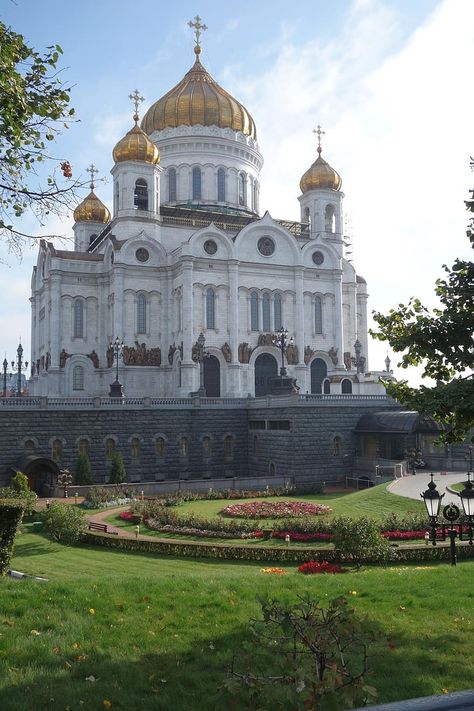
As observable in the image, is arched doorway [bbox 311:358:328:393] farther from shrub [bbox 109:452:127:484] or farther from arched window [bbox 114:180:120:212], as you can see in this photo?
shrub [bbox 109:452:127:484]

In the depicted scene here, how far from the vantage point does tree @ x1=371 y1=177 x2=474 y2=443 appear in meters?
12.0

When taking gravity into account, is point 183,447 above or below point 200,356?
below

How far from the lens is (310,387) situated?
176ft

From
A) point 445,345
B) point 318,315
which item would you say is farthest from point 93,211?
A: point 445,345

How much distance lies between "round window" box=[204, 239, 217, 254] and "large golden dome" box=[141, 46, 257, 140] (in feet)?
46.6

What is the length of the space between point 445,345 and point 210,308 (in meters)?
38.8

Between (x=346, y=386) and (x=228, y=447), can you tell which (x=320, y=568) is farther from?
(x=346, y=386)

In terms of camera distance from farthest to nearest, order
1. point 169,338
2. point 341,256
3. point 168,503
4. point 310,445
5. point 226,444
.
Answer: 1. point 341,256
2. point 169,338
3. point 226,444
4. point 310,445
5. point 168,503

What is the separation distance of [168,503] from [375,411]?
16331 mm

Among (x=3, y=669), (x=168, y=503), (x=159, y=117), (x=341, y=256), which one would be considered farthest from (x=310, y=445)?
(x=159, y=117)

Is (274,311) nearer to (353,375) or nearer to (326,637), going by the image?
(353,375)

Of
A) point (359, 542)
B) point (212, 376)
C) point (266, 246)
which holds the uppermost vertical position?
point (266, 246)

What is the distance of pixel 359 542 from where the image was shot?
661 inches

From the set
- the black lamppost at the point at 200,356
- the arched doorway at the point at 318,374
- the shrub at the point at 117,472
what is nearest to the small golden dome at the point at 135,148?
the black lamppost at the point at 200,356
